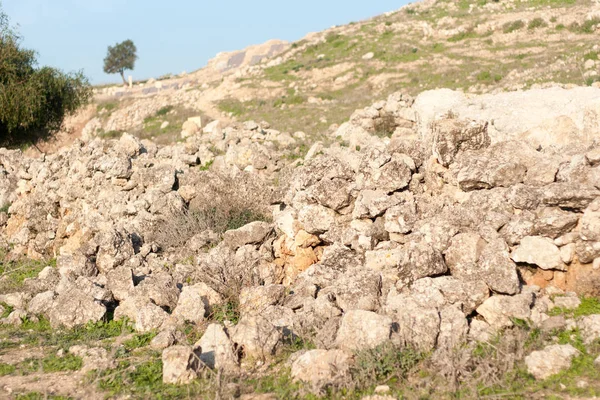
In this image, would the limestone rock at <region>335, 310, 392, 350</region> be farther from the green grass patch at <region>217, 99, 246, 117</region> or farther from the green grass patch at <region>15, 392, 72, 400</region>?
the green grass patch at <region>217, 99, 246, 117</region>

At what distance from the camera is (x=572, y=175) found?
694 centimetres

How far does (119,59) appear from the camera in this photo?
68312mm

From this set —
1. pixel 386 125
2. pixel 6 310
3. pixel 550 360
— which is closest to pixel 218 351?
pixel 550 360

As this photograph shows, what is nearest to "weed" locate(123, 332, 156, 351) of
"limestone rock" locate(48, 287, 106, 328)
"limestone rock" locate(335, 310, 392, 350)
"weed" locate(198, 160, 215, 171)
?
"limestone rock" locate(48, 287, 106, 328)

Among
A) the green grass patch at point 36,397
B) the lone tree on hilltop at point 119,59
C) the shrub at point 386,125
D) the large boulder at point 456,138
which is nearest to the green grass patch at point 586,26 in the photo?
the shrub at point 386,125

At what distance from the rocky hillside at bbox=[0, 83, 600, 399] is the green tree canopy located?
36.8 ft

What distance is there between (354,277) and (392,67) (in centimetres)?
2683

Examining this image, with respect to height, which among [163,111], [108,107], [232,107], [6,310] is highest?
[108,107]

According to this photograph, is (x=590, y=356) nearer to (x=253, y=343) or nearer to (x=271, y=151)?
(x=253, y=343)

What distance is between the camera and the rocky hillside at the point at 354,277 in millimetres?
5391

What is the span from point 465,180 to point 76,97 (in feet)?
68.6

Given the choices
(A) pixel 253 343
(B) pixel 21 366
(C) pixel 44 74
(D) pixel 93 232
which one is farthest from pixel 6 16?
(A) pixel 253 343

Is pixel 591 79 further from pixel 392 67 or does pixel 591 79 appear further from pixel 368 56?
pixel 368 56

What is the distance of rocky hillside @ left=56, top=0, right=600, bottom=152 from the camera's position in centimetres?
2467
